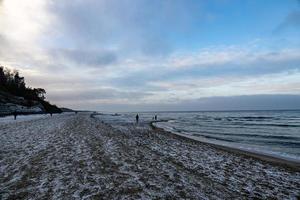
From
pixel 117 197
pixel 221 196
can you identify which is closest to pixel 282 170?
pixel 221 196

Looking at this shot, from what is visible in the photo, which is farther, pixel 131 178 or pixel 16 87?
pixel 16 87

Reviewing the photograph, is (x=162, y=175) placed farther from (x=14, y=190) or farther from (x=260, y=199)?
(x=14, y=190)

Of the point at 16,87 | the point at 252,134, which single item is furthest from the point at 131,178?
the point at 16,87

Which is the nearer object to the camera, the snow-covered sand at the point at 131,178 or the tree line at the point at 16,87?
the snow-covered sand at the point at 131,178

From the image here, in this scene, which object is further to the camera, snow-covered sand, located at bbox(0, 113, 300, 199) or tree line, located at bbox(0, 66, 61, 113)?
tree line, located at bbox(0, 66, 61, 113)

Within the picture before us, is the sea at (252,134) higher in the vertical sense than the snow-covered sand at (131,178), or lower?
lower

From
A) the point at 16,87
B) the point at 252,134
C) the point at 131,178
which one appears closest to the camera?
the point at 131,178

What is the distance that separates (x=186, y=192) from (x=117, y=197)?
2304 mm

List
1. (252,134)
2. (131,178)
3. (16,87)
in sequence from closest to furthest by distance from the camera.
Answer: (131,178), (252,134), (16,87)

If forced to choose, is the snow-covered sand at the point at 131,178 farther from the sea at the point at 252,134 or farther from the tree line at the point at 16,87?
the tree line at the point at 16,87

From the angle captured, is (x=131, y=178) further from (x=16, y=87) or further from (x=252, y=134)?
(x=16, y=87)

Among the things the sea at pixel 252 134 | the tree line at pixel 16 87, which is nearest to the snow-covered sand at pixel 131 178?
the sea at pixel 252 134

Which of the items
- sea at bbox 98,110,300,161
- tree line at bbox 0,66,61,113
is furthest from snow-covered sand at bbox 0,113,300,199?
tree line at bbox 0,66,61,113

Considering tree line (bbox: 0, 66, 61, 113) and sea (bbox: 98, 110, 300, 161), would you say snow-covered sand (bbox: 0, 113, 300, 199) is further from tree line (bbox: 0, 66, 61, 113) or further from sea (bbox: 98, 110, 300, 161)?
tree line (bbox: 0, 66, 61, 113)
